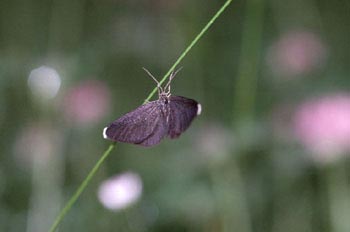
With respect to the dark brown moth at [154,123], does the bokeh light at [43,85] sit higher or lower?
lower

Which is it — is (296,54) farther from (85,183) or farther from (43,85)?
(85,183)

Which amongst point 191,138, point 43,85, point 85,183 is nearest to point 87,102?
point 191,138

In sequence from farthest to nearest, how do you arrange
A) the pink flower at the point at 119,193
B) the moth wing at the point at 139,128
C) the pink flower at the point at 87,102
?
the pink flower at the point at 87,102
the pink flower at the point at 119,193
the moth wing at the point at 139,128

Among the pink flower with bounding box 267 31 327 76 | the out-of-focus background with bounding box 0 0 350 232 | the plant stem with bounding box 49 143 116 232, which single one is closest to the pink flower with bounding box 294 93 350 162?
the out-of-focus background with bounding box 0 0 350 232

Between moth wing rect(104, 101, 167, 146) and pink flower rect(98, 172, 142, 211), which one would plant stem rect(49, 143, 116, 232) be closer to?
moth wing rect(104, 101, 167, 146)

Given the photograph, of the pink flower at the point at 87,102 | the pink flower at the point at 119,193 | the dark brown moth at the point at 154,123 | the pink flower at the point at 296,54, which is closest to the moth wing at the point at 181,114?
the dark brown moth at the point at 154,123

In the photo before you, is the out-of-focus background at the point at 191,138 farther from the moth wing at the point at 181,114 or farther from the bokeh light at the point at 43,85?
the moth wing at the point at 181,114
